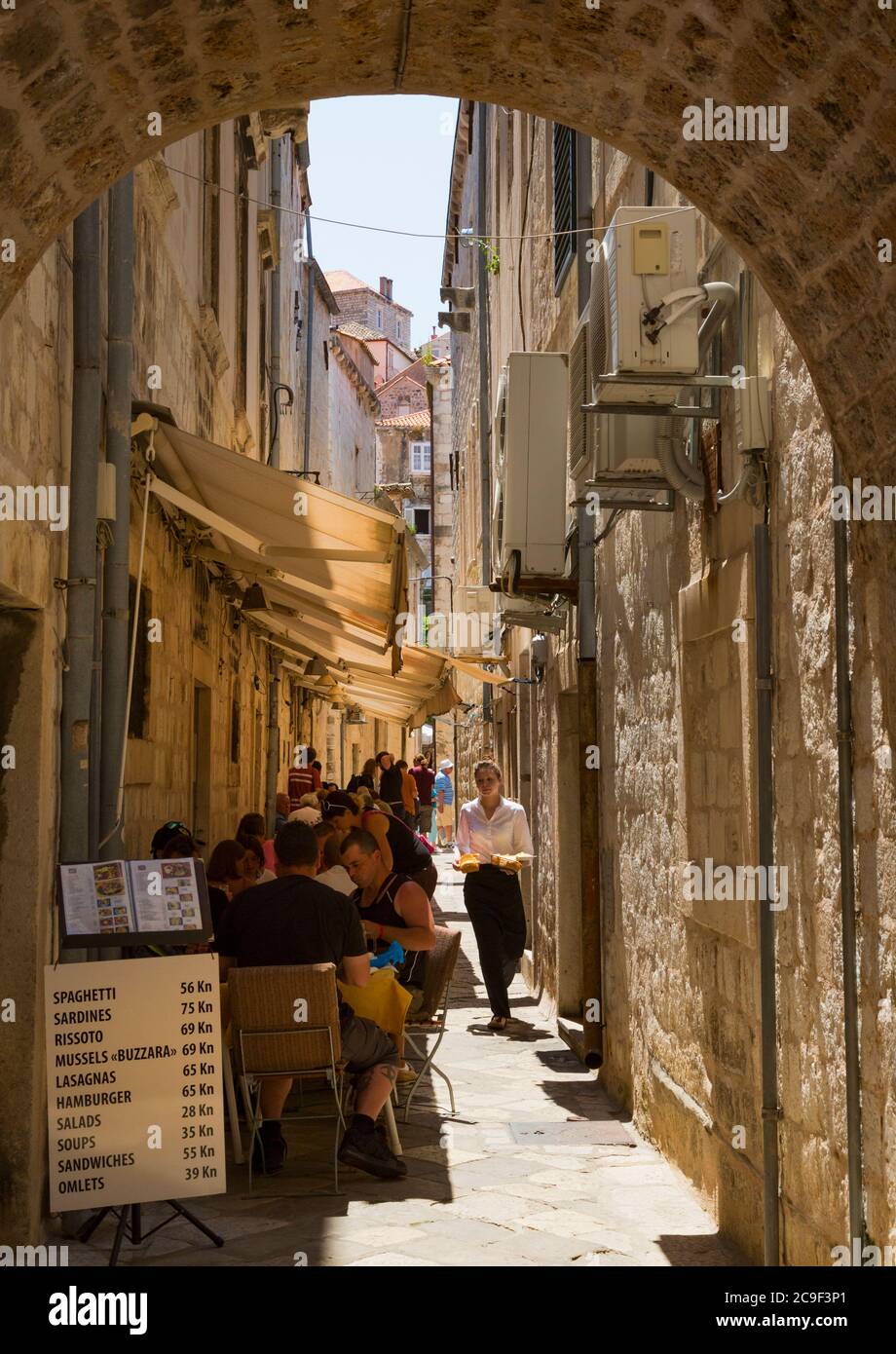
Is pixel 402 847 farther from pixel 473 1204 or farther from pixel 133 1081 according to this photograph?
pixel 133 1081

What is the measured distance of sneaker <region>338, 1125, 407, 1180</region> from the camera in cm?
558

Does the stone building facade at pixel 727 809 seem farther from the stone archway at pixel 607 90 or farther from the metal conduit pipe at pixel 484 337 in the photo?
the metal conduit pipe at pixel 484 337

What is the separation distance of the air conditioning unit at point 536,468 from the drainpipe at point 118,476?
290cm

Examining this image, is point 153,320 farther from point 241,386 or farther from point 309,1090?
point 241,386

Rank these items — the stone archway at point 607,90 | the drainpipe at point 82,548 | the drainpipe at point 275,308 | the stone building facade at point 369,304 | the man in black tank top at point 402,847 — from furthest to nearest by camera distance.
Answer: the stone building facade at point 369,304, the drainpipe at point 275,308, the man in black tank top at point 402,847, the drainpipe at point 82,548, the stone archway at point 607,90

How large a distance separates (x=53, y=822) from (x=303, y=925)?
1113 mm

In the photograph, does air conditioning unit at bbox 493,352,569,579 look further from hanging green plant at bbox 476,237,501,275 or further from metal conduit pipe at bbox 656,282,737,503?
hanging green plant at bbox 476,237,501,275

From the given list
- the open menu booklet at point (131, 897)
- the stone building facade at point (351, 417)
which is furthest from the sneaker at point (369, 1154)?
the stone building facade at point (351, 417)

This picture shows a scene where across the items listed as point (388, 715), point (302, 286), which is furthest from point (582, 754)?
point (302, 286)

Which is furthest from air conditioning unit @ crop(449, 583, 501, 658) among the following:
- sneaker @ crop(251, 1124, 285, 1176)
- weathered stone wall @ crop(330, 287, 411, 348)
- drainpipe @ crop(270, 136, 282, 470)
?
weathered stone wall @ crop(330, 287, 411, 348)

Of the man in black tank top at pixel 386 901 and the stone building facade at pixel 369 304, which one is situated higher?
the stone building facade at pixel 369 304

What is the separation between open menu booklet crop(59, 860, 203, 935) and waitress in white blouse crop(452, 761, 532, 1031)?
15.6ft

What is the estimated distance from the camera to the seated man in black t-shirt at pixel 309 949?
5.73 meters

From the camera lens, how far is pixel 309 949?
575cm
